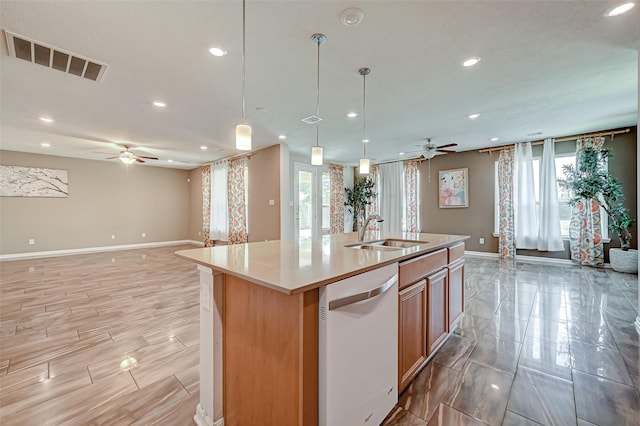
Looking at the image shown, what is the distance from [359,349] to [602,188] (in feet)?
18.8

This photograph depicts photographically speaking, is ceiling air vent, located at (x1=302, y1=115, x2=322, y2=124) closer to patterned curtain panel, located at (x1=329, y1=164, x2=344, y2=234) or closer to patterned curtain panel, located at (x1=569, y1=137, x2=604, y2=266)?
patterned curtain panel, located at (x1=329, y1=164, x2=344, y2=234)

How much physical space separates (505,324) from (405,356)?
1690 mm

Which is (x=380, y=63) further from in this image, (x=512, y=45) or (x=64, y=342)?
(x=64, y=342)

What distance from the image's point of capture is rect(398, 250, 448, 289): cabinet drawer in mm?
1620

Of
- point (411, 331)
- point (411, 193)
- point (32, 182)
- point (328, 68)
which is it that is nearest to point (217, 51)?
point (328, 68)

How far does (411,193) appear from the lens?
23.6 feet

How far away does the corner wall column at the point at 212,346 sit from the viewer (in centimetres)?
139

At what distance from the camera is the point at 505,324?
2.65 meters

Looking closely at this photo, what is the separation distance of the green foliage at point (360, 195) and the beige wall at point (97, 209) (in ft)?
18.8

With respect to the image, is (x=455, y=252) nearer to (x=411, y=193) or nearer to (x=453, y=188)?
(x=453, y=188)

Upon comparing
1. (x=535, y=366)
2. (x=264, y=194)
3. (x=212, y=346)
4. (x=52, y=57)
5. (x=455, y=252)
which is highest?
(x=52, y=57)

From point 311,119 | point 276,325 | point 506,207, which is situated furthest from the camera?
point 506,207

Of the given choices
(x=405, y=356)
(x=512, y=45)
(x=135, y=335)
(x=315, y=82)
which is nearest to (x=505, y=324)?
(x=405, y=356)

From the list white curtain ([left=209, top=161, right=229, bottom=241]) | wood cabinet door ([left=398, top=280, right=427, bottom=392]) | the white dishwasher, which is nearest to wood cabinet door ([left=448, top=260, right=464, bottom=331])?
wood cabinet door ([left=398, top=280, right=427, bottom=392])
